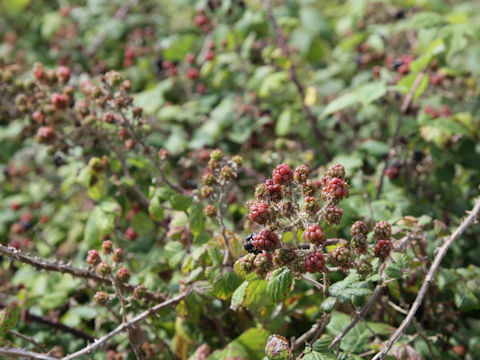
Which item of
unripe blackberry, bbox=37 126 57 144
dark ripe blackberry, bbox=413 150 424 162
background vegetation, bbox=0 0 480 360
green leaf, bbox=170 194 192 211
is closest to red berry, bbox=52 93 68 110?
background vegetation, bbox=0 0 480 360

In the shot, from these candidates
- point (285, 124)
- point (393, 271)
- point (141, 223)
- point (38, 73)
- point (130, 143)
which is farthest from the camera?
point (285, 124)

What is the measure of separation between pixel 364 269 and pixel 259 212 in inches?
18.6

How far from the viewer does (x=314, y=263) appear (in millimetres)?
1761

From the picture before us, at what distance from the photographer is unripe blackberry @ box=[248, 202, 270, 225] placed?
72.1 inches

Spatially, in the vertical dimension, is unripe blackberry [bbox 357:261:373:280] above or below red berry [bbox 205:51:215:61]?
above

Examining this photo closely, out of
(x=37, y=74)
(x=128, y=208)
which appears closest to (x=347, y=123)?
(x=128, y=208)

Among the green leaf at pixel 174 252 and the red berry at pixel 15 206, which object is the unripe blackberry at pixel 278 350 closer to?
the green leaf at pixel 174 252

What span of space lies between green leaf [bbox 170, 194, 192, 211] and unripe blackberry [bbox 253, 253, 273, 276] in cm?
79

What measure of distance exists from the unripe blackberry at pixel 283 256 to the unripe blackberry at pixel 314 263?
Result: 2.8 inches

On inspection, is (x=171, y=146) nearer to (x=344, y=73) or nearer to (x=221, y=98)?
(x=221, y=98)

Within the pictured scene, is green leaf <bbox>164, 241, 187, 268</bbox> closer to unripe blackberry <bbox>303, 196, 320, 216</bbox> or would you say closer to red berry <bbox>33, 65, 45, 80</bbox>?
unripe blackberry <bbox>303, 196, 320, 216</bbox>

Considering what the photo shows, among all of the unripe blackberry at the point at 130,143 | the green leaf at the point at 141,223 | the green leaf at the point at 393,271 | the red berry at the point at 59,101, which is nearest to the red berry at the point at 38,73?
the red berry at the point at 59,101

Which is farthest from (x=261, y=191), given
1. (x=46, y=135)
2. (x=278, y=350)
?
(x=46, y=135)

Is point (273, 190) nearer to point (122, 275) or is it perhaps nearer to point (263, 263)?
point (263, 263)
